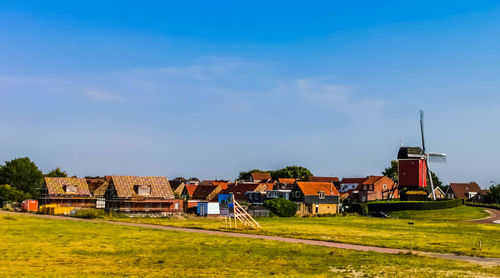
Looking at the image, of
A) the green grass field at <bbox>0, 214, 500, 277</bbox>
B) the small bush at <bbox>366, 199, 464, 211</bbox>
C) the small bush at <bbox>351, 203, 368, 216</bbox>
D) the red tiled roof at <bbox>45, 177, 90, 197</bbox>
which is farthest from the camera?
the small bush at <bbox>351, 203, 368, 216</bbox>

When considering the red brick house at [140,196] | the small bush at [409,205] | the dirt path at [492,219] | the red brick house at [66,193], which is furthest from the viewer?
the small bush at [409,205]

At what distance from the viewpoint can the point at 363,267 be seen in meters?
31.2

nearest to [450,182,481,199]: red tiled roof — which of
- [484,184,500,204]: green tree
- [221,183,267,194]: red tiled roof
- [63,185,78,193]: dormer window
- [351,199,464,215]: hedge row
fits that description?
[484,184,500,204]: green tree

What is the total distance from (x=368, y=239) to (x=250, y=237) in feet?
38.1

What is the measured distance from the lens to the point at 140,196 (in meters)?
83.3

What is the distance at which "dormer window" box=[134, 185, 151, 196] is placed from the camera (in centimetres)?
8419

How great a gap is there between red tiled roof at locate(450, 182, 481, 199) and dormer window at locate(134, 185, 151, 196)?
11999 cm

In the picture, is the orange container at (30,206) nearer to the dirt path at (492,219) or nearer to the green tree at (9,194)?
the green tree at (9,194)

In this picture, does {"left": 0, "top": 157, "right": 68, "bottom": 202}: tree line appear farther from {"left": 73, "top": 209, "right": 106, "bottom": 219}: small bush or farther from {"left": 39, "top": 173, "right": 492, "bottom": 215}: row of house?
{"left": 73, "top": 209, "right": 106, "bottom": 219}: small bush

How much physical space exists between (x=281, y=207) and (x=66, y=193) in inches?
1566

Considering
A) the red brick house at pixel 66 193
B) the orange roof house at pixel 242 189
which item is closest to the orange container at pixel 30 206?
the red brick house at pixel 66 193

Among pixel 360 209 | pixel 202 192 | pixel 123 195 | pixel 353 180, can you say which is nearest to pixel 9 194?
pixel 123 195

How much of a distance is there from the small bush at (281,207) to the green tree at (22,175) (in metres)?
64.8

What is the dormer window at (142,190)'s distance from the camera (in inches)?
3314
